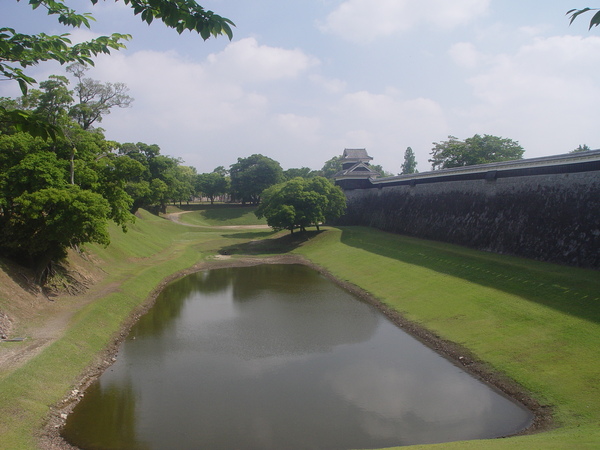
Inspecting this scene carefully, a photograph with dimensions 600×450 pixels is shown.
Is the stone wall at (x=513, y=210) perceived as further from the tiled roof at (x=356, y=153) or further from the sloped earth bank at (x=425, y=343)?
the tiled roof at (x=356, y=153)

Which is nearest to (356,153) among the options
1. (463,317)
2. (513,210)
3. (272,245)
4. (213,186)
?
(272,245)

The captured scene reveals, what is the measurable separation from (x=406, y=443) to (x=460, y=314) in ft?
29.2

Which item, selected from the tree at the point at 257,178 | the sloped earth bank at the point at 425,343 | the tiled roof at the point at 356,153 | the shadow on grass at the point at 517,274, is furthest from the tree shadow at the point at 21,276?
the tree at the point at 257,178

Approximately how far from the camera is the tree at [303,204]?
39688 millimetres

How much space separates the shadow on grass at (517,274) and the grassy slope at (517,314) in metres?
0.03

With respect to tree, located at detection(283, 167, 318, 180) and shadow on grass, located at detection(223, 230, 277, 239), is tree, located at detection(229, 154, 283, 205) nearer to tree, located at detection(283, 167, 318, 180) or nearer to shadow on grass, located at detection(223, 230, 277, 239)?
tree, located at detection(283, 167, 318, 180)

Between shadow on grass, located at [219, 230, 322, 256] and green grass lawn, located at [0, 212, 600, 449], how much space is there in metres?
6.51

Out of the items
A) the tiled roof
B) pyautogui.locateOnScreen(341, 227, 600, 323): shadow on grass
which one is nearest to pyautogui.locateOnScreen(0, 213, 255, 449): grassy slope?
pyautogui.locateOnScreen(341, 227, 600, 323): shadow on grass

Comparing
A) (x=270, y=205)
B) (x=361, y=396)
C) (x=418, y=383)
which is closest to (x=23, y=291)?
(x=361, y=396)

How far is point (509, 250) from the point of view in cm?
2381

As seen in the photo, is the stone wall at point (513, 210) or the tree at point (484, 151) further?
the tree at point (484, 151)

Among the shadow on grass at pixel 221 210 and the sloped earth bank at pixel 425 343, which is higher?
the shadow on grass at pixel 221 210

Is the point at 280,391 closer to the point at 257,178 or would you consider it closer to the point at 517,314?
the point at 517,314

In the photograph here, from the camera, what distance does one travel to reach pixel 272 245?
134 feet
